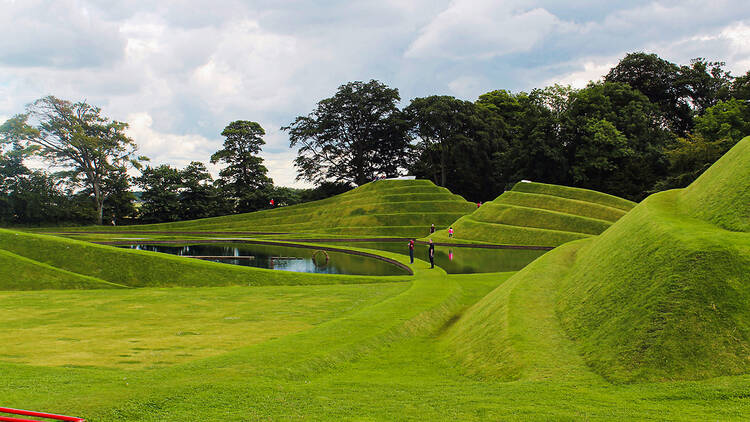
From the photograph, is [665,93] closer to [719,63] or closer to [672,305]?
[719,63]

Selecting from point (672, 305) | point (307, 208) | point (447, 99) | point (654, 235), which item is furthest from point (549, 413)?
point (447, 99)

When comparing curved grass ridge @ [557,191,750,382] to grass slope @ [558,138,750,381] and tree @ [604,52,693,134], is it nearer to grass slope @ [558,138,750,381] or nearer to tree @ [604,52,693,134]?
grass slope @ [558,138,750,381]

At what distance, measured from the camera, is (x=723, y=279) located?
319 inches

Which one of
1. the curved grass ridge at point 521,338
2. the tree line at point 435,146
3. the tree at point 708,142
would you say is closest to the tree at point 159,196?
the tree line at point 435,146

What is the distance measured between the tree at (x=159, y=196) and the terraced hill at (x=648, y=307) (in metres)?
65.8

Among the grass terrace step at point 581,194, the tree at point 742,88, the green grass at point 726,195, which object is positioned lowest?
the green grass at point 726,195

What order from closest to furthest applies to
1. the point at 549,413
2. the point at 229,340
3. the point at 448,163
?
the point at 549,413 < the point at 229,340 < the point at 448,163

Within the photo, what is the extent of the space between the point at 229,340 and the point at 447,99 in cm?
6333

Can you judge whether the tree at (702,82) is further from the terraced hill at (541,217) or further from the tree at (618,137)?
the terraced hill at (541,217)

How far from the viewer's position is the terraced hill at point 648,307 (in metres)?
7.61

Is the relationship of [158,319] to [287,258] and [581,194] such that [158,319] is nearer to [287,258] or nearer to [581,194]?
[287,258]

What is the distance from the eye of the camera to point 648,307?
860 cm

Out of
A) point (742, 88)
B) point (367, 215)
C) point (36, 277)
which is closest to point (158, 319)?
point (36, 277)

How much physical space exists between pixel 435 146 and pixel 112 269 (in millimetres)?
60563
